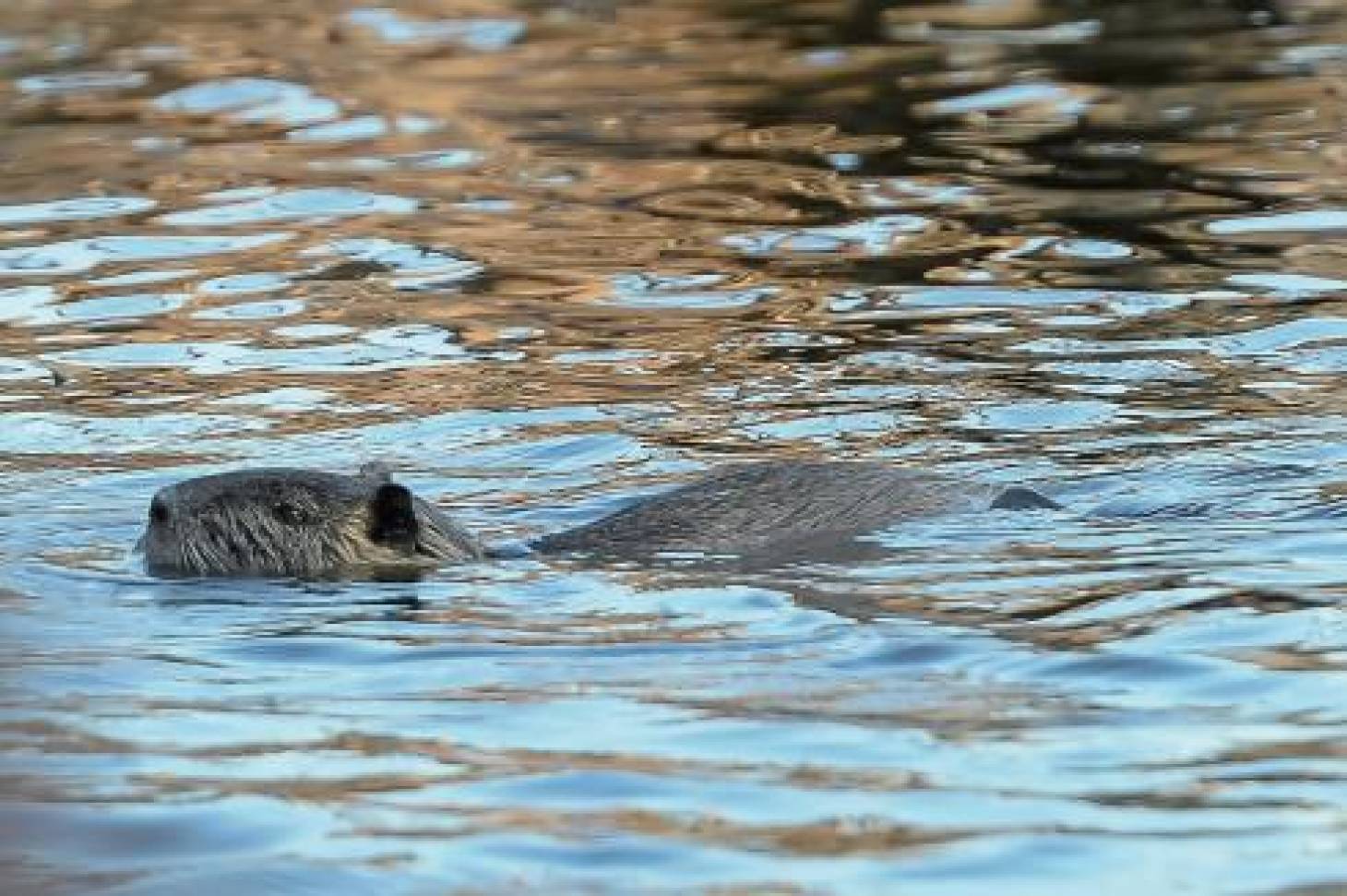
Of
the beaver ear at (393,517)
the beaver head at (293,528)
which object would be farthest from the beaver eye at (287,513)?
the beaver ear at (393,517)

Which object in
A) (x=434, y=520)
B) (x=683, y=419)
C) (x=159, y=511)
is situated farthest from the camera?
(x=683, y=419)

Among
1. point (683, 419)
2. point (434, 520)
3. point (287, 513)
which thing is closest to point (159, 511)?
point (287, 513)

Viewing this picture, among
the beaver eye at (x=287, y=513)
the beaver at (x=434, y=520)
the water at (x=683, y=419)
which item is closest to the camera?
the water at (x=683, y=419)

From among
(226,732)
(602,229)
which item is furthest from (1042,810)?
(602,229)

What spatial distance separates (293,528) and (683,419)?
2133 mm

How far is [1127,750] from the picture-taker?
621cm

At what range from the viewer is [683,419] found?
10766mm

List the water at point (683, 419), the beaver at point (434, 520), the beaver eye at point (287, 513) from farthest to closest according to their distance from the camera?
the beaver eye at point (287, 513)
the beaver at point (434, 520)
the water at point (683, 419)

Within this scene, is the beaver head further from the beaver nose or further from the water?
the water

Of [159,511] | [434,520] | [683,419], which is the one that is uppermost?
[159,511]

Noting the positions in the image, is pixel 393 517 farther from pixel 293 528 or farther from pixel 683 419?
pixel 683 419

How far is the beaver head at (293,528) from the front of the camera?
8.81 meters

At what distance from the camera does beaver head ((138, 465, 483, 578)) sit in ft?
28.9

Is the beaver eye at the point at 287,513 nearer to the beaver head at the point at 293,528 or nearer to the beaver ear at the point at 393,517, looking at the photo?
the beaver head at the point at 293,528
